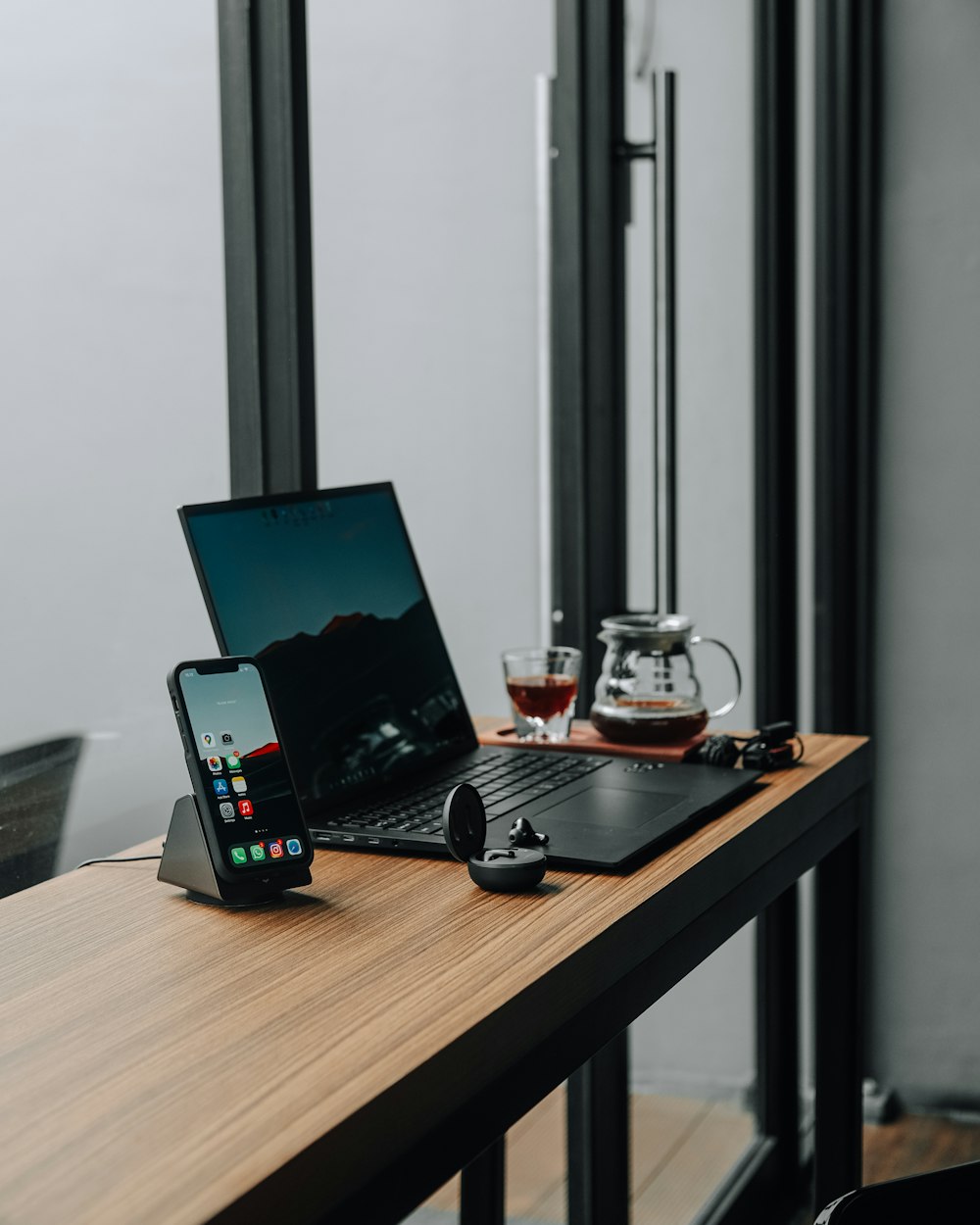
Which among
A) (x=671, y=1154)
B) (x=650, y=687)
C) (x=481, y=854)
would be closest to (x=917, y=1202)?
(x=481, y=854)

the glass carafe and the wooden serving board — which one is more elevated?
the glass carafe

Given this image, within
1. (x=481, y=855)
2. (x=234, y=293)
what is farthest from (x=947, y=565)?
(x=481, y=855)

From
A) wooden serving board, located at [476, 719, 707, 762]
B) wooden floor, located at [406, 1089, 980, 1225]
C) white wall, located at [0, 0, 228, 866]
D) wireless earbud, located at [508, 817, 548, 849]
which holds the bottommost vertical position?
wooden floor, located at [406, 1089, 980, 1225]

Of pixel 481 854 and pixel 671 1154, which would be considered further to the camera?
pixel 671 1154

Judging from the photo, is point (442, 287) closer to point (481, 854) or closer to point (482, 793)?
point (482, 793)

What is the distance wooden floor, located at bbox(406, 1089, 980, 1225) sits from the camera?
2330mm

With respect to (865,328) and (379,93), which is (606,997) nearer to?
(379,93)

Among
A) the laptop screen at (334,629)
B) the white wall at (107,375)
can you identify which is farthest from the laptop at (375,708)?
the white wall at (107,375)

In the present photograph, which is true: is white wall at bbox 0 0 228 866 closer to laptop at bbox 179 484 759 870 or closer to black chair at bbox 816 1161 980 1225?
laptop at bbox 179 484 759 870

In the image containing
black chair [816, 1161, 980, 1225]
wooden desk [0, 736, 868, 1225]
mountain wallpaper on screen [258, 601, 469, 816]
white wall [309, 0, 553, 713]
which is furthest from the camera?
white wall [309, 0, 553, 713]

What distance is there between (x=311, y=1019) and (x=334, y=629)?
0.59m

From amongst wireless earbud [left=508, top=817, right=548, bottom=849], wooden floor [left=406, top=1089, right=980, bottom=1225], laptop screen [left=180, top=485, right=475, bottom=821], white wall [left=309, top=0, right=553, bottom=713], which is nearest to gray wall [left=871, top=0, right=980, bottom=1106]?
wooden floor [left=406, top=1089, right=980, bottom=1225]

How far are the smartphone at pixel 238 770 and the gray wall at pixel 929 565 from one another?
2.08 metres

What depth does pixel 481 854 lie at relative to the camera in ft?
3.63
